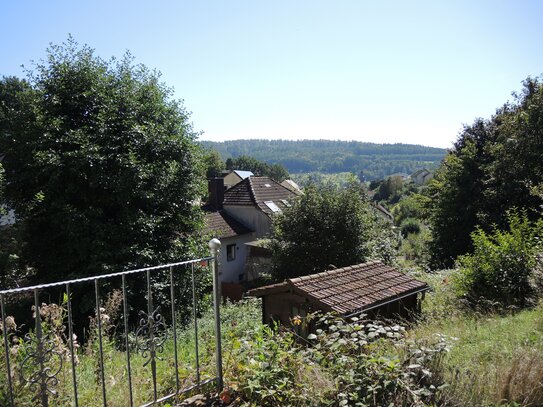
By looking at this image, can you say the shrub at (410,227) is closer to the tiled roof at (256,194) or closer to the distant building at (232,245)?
the tiled roof at (256,194)

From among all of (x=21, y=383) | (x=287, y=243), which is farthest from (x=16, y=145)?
(x=21, y=383)

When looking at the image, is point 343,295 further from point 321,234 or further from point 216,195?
point 216,195

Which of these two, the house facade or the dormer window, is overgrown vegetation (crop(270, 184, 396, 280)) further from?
the dormer window

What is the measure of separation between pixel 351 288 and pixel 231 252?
1675 cm

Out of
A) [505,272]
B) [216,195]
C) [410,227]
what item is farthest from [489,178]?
[410,227]

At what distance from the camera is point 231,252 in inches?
950

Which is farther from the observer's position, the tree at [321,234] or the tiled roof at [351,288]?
the tree at [321,234]

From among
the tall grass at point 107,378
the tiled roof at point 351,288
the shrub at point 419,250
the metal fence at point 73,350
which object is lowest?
the shrub at point 419,250

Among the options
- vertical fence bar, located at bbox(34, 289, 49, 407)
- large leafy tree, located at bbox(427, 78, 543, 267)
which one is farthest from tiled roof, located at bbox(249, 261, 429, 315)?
large leafy tree, located at bbox(427, 78, 543, 267)

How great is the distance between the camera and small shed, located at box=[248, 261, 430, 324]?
23.7 ft

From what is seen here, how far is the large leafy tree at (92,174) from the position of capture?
10156mm

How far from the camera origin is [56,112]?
36.1 ft

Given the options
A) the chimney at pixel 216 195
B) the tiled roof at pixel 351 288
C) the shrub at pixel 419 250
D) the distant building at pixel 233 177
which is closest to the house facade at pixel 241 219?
the chimney at pixel 216 195

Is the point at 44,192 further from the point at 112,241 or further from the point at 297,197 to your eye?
the point at 297,197
